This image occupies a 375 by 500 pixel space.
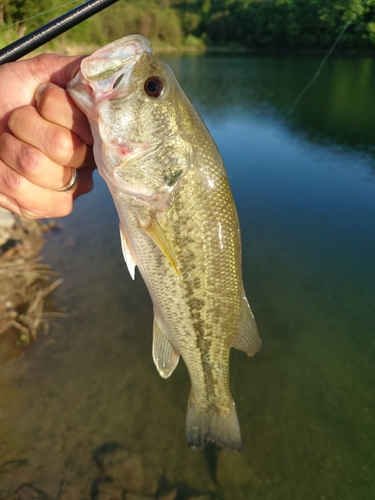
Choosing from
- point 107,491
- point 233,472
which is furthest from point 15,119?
point 233,472

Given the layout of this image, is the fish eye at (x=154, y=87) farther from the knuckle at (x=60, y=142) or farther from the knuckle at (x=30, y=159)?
the knuckle at (x=30, y=159)

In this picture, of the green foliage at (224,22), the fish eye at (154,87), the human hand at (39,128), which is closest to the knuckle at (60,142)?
the human hand at (39,128)

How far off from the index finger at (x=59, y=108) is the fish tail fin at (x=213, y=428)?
184 cm

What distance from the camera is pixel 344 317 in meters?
5.33

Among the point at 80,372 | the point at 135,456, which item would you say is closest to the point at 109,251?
the point at 80,372

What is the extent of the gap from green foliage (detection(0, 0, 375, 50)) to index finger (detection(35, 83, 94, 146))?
1.92 meters

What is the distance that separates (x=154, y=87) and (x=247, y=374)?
4023 millimetres

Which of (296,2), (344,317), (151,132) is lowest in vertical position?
(344,317)

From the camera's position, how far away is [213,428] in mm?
2307

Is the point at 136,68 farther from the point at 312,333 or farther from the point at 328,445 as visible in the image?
the point at 312,333

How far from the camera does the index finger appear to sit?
1460 mm

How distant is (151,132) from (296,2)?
64.7 feet

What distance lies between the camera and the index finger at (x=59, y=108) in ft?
4.79

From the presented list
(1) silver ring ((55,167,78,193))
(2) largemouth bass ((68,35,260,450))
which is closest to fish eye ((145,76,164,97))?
(2) largemouth bass ((68,35,260,450))
